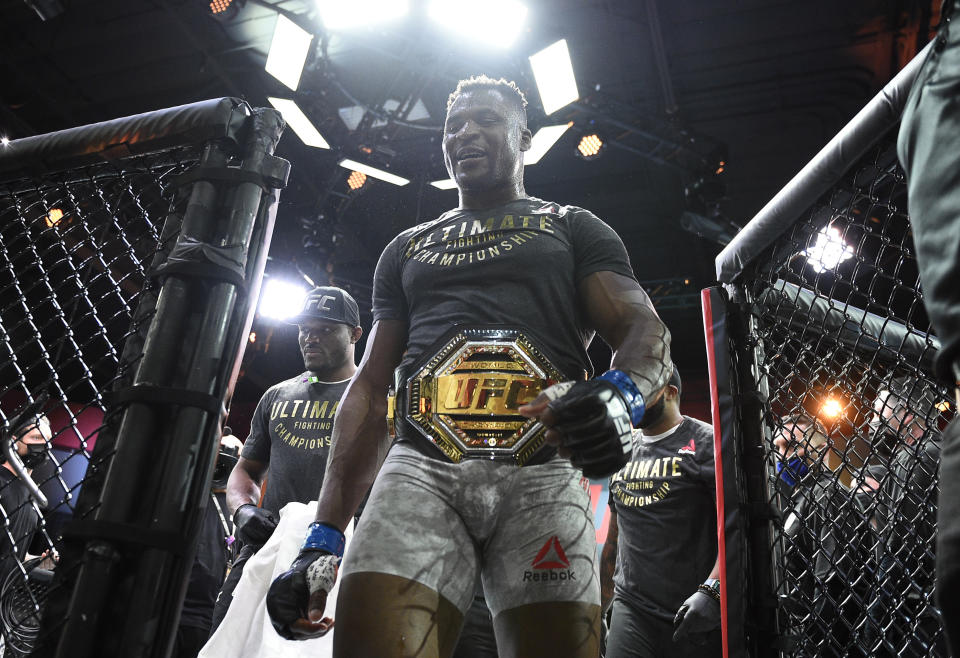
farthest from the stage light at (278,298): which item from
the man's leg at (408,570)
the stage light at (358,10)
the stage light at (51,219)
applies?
the man's leg at (408,570)

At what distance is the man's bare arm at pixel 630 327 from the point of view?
4.82ft

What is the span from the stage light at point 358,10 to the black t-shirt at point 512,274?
5269 millimetres

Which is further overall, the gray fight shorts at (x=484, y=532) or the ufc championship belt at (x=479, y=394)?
the ufc championship belt at (x=479, y=394)

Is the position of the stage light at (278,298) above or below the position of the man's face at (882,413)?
above

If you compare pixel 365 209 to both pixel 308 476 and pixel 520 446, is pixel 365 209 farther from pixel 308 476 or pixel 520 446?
pixel 520 446

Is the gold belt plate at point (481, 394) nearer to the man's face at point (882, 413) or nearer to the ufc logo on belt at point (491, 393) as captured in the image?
the ufc logo on belt at point (491, 393)

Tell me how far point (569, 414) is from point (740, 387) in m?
1.25

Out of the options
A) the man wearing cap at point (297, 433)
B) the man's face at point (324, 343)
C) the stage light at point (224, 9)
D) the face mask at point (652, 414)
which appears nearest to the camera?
the face mask at point (652, 414)

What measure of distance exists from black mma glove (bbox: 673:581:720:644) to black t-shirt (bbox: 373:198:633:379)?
1.44m

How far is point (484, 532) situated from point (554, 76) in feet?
19.3

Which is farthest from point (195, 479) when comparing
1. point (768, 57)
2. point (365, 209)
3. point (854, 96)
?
point (365, 209)

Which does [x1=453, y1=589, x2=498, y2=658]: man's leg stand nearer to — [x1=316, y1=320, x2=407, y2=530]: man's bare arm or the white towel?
the white towel

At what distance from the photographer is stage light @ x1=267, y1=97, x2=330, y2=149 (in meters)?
7.10

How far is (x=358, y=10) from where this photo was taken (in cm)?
631
